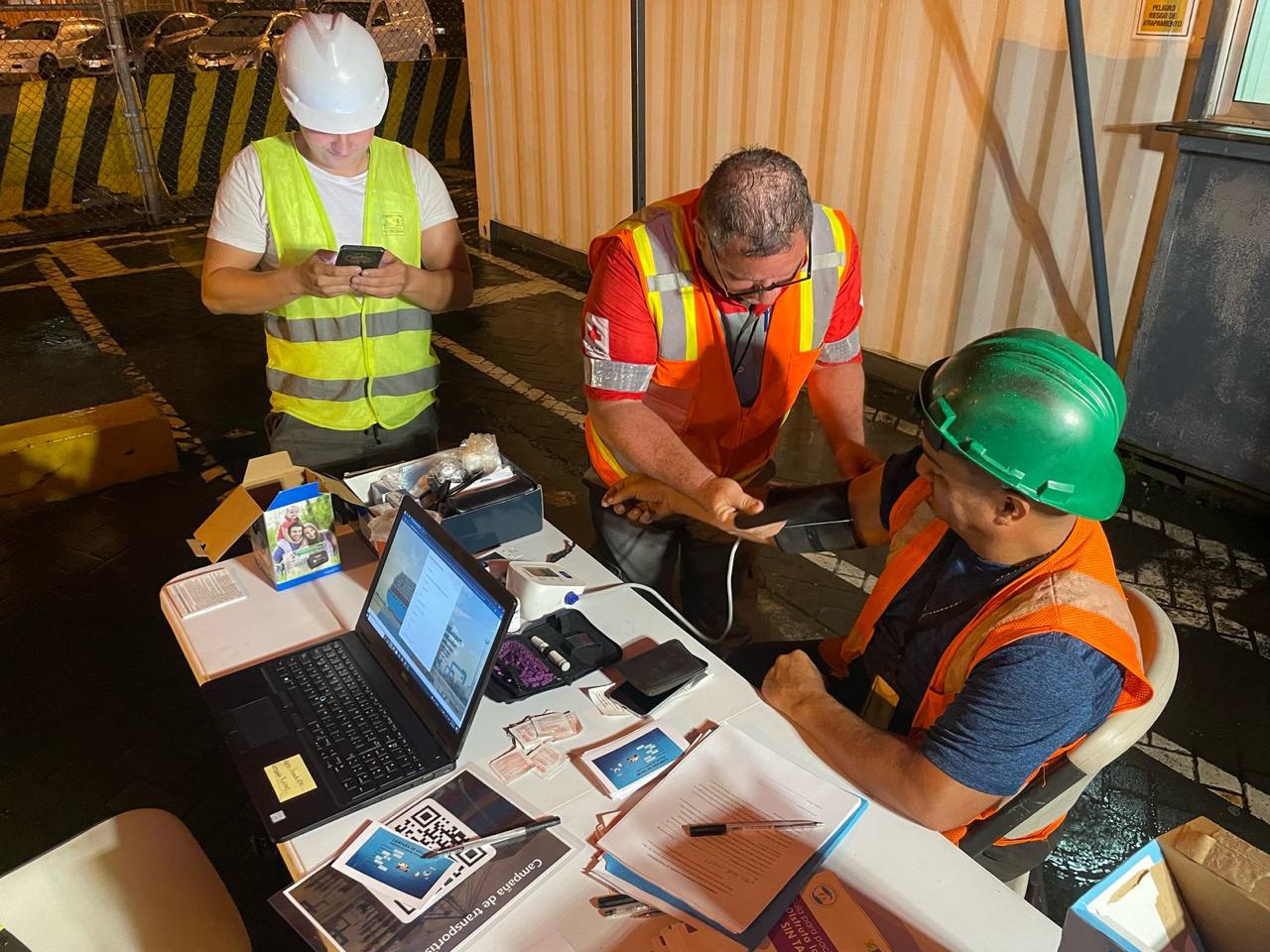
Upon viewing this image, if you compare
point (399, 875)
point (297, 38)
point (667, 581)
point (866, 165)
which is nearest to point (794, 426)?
point (866, 165)

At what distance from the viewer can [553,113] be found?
314 inches

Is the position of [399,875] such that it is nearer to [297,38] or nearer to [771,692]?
[771,692]

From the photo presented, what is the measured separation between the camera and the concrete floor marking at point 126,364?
5.25m

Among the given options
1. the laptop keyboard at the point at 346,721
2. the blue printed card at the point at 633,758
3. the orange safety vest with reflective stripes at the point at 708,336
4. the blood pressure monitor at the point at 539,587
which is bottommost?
the blue printed card at the point at 633,758

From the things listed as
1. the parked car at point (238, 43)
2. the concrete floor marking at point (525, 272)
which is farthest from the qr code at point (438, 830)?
the parked car at point (238, 43)

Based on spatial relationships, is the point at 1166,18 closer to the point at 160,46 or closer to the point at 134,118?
the point at 134,118

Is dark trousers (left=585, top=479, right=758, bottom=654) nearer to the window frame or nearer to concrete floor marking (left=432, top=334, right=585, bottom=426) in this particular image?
concrete floor marking (left=432, top=334, right=585, bottom=426)

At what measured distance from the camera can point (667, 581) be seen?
9.95ft

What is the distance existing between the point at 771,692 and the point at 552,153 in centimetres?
701

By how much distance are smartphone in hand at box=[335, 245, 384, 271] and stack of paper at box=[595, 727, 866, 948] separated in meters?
1.66

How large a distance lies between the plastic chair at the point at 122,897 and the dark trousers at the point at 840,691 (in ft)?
4.13

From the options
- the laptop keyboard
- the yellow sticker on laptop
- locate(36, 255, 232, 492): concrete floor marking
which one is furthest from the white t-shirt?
locate(36, 255, 232, 492): concrete floor marking

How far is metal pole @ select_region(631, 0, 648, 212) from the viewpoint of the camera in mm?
6629

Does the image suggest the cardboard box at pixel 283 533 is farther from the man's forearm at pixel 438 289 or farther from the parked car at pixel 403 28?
the parked car at pixel 403 28
